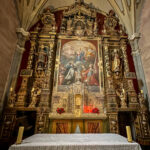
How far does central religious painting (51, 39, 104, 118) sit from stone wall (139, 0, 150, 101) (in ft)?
8.64

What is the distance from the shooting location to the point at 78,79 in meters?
6.88

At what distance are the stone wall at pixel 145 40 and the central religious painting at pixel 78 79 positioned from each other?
2.63 m

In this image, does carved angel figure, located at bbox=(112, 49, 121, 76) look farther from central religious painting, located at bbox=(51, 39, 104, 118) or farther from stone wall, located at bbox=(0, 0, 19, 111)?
stone wall, located at bbox=(0, 0, 19, 111)

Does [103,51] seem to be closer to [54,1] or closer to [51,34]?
[51,34]

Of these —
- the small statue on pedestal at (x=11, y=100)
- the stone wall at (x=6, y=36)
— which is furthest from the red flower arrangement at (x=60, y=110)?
the stone wall at (x=6, y=36)

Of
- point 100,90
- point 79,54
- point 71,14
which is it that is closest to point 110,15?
point 71,14

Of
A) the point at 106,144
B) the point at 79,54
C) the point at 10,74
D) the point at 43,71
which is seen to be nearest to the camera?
the point at 106,144

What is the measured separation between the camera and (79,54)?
773cm

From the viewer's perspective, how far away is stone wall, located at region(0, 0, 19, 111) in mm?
5554

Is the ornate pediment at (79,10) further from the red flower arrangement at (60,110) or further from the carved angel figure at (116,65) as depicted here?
the red flower arrangement at (60,110)

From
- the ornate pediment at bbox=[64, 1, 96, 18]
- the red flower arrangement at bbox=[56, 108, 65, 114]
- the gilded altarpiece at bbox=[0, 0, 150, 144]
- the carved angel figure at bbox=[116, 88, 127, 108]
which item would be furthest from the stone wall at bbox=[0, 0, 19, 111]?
the carved angel figure at bbox=[116, 88, 127, 108]

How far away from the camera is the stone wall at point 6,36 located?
555cm

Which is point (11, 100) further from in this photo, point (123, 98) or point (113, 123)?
point (123, 98)

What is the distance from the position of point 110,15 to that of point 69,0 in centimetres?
407
